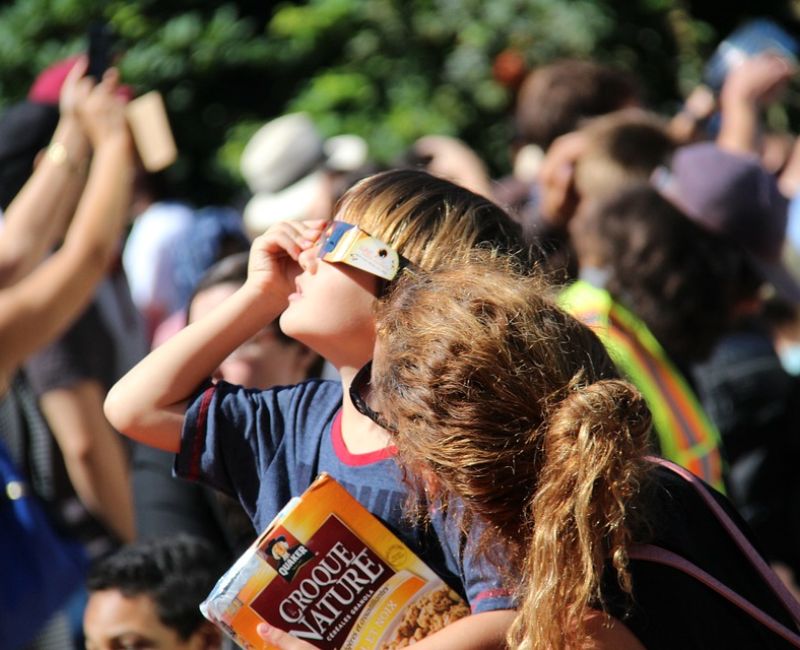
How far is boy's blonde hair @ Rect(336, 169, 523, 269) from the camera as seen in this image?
1.88 m

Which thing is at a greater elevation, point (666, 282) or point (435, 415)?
point (435, 415)

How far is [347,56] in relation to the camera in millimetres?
7168

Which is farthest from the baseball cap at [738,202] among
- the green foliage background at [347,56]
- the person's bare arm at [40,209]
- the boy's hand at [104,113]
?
the green foliage background at [347,56]

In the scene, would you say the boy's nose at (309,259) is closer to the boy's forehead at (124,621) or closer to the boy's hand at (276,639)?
the boy's hand at (276,639)

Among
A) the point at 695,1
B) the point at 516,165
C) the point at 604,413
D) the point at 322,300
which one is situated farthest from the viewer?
the point at 695,1

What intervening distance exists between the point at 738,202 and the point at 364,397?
6.47 feet

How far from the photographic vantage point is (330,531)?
5.52 ft

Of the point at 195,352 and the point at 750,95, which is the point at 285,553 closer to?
the point at 195,352

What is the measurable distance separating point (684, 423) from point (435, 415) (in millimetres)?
1370

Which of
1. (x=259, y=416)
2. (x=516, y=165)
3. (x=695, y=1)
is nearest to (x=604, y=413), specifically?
(x=259, y=416)

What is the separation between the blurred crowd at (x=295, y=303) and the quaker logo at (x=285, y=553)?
291 millimetres

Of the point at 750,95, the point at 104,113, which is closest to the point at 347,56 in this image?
the point at 750,95

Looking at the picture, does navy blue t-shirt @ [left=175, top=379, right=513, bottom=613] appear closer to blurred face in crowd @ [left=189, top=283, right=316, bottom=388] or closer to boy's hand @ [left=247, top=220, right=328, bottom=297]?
boy's hand @ [left=247, top=220, right=328, bottom=297]

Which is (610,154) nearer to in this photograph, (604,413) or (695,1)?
(604,413)
